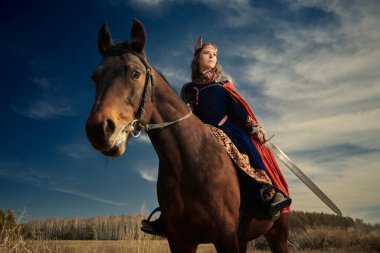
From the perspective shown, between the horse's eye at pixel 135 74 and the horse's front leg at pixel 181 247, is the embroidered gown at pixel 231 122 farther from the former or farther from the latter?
the horse's eye at pixel 135 74

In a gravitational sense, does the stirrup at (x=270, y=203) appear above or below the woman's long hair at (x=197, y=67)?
below

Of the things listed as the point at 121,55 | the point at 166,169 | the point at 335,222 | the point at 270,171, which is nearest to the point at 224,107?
the point at 270,171

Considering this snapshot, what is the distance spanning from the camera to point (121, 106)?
3.10 m

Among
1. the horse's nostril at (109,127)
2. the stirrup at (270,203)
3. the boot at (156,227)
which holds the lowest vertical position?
the boot at (156,227)

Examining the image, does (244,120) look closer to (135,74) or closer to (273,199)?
(273,199)

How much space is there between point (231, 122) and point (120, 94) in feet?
6.90

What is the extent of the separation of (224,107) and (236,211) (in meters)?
1.54

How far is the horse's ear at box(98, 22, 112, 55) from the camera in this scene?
150 inches

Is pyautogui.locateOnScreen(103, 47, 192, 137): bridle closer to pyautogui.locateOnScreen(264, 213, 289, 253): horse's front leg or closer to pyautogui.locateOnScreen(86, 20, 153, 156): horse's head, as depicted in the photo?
pyautogui.locateOnScreen(86, 20, 153, 156): horse's head

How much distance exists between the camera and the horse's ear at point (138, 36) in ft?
11.7

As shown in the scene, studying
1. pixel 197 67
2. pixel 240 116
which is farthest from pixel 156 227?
pixel 197 67

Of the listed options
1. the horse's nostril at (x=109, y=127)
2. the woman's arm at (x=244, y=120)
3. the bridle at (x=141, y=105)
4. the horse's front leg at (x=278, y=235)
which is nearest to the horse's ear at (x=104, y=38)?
the bridle at (x=141, y=105)

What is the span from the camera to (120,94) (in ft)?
10.3

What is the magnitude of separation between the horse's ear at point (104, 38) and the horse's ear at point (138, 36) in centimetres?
32
